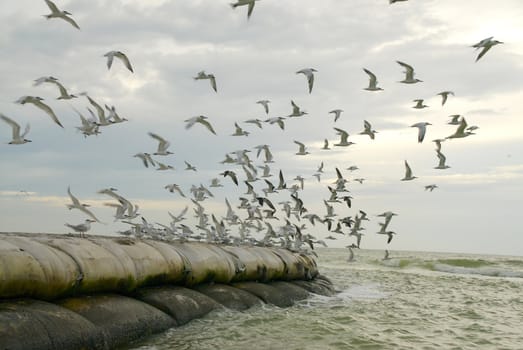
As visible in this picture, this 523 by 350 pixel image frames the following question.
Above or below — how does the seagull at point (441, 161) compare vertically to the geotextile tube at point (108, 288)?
above

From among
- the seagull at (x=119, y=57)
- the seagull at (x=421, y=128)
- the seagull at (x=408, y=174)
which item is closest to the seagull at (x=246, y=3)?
the seagull at (x=119, y=57)

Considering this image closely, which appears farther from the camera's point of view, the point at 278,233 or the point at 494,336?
the point at 278,233

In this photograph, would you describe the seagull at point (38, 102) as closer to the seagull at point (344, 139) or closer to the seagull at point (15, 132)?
the seagull at point (15, 132)

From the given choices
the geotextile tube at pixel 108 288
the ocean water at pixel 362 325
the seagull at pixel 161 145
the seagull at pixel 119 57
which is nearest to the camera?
the geotextile tube at pixel 108 288

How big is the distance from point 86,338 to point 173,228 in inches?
440

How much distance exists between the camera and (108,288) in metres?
9.74

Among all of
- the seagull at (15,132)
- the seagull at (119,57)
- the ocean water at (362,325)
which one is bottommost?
the ocean water at (362,325)

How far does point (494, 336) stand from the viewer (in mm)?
11828

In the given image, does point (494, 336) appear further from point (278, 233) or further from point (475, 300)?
point (278, 233)

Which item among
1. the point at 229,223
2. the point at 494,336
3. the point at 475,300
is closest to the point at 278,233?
the point at 229,223

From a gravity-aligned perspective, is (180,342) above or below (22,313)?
below

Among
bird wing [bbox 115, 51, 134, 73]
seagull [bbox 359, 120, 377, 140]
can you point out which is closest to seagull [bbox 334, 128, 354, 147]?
seagull [bbox 359, 120, 377, 140]

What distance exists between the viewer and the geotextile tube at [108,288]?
7.49 m

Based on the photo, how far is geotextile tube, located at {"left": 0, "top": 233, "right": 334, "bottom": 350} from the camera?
749cm
